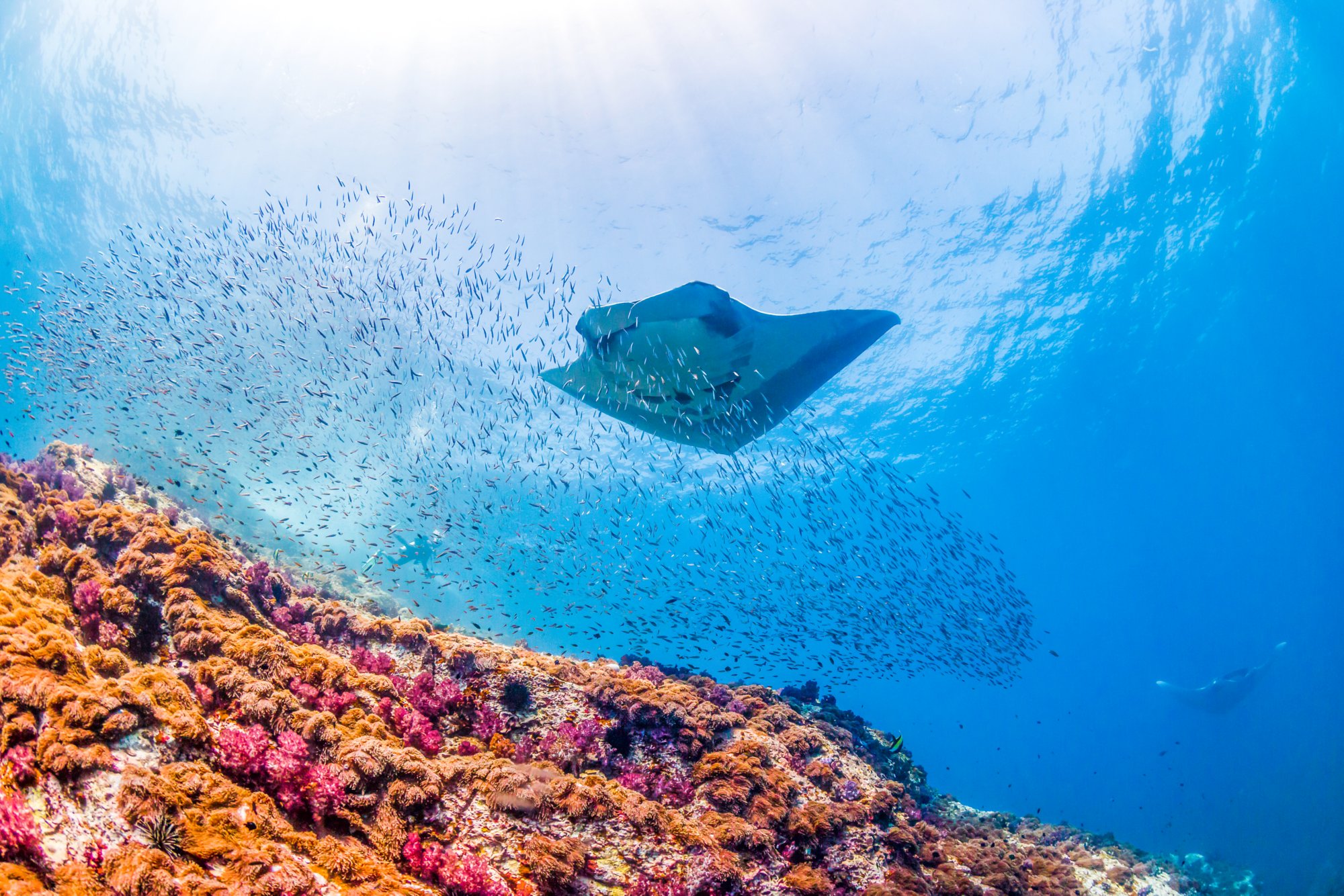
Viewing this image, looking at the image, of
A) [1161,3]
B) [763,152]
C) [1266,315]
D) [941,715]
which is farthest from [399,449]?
[941,715]

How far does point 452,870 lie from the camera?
3.36m

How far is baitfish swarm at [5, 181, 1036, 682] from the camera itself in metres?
13.8

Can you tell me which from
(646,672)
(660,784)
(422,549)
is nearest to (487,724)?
(660,784)

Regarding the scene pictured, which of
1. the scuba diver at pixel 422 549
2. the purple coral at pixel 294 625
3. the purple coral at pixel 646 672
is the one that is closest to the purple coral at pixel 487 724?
the purple coral at pixel 294 625

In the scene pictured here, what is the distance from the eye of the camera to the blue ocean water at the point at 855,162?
59.0 ft

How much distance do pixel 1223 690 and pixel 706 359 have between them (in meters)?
44.1

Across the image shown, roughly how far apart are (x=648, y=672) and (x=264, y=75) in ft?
87.7

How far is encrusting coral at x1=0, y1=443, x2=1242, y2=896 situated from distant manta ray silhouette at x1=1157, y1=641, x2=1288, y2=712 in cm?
3732

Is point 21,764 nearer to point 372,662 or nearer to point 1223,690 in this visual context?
point 372,662

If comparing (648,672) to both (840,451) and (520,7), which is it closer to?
(520,7)

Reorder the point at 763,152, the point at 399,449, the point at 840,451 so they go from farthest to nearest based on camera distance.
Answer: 1. the point at 399,449
2. the point at 840,451
3. the point at 763,152

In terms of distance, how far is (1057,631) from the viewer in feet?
253

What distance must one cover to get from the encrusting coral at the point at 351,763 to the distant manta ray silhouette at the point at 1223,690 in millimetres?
37324

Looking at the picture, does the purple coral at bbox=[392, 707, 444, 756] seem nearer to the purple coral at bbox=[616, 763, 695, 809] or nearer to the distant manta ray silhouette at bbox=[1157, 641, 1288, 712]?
the purple coral at bbox=[616, 763, 695, 809]
